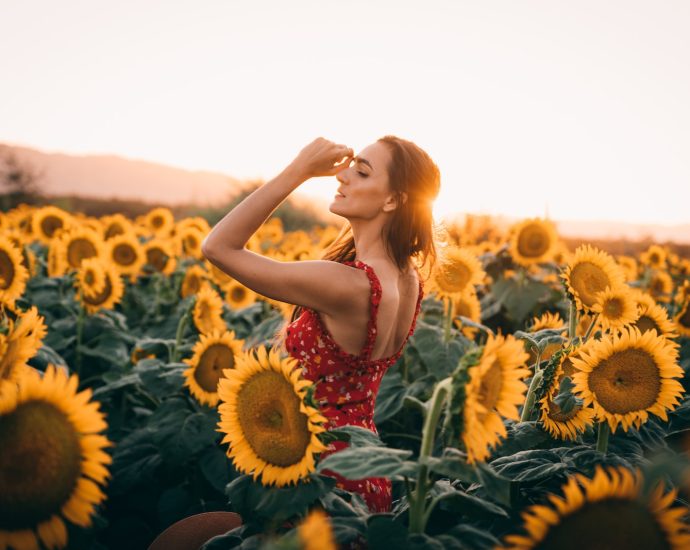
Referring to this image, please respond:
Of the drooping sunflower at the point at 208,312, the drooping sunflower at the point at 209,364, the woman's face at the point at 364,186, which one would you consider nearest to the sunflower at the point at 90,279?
the drooping sunflower at the point at 208,312

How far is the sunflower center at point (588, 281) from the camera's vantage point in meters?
2.71

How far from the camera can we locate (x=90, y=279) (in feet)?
13.4

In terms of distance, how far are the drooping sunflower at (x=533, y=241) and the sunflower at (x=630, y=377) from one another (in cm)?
334

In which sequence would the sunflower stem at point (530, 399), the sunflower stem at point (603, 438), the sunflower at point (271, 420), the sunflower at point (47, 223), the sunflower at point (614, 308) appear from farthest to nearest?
1. the sunflower at point (47, 223)
2. the sunflower at point (614, 308)
3. the sunflower stem at point (530, 399)
4. the sunflower stem at point (603, 438)
5. the sunflower at point (271, 420)

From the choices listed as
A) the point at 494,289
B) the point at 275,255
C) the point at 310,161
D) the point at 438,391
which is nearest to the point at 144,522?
the point at 310,161

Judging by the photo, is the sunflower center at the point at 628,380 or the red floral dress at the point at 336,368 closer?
the sunflower center at the point at 628,380

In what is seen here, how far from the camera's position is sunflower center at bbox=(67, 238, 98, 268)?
4.83 metres

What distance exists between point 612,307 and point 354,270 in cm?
123

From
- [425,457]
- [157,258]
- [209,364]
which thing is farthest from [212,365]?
[157,258]

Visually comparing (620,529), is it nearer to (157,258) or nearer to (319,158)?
(319,158)

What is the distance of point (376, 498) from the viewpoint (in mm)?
2178

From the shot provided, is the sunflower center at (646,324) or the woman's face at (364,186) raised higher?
the woman's face at (364,186)

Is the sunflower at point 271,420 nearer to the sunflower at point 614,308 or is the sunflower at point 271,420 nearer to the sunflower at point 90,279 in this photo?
the sunflower at point 614,308

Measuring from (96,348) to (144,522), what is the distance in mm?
1321
